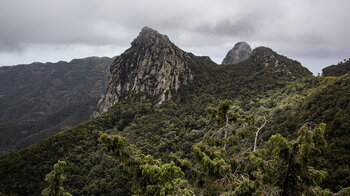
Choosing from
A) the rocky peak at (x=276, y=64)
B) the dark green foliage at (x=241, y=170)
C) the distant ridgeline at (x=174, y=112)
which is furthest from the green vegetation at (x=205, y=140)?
the rocky peak at (x=276, y=64)

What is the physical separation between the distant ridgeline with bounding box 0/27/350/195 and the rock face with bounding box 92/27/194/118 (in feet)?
2.21

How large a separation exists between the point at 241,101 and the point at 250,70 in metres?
41.2

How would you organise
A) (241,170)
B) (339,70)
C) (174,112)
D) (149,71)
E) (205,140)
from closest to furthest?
(241,170)
(205,140)
(339,70)
(174,112)
(149,71)

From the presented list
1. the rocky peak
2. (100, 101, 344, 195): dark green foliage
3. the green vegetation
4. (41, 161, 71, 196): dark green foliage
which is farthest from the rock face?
(41, 161, 71, 196): dark green foliage

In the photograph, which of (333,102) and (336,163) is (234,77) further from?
(336,163)

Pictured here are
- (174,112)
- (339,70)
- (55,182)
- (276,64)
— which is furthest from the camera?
(276,64)

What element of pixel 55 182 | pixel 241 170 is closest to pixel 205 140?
pixel 241 170

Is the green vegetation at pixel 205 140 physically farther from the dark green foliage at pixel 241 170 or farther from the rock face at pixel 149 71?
the rock face at pixel 149 71

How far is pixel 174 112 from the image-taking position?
305ft

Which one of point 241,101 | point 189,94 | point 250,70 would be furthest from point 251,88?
point 189,94

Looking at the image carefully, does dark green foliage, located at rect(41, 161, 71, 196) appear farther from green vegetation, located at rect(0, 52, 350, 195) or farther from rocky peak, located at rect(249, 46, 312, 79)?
rocky peak, located at rect(249, 46, 312, 79)

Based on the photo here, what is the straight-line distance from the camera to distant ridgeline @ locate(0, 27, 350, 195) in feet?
154

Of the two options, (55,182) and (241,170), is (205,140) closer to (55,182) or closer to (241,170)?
(241,170)

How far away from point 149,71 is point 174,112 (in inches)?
1505
